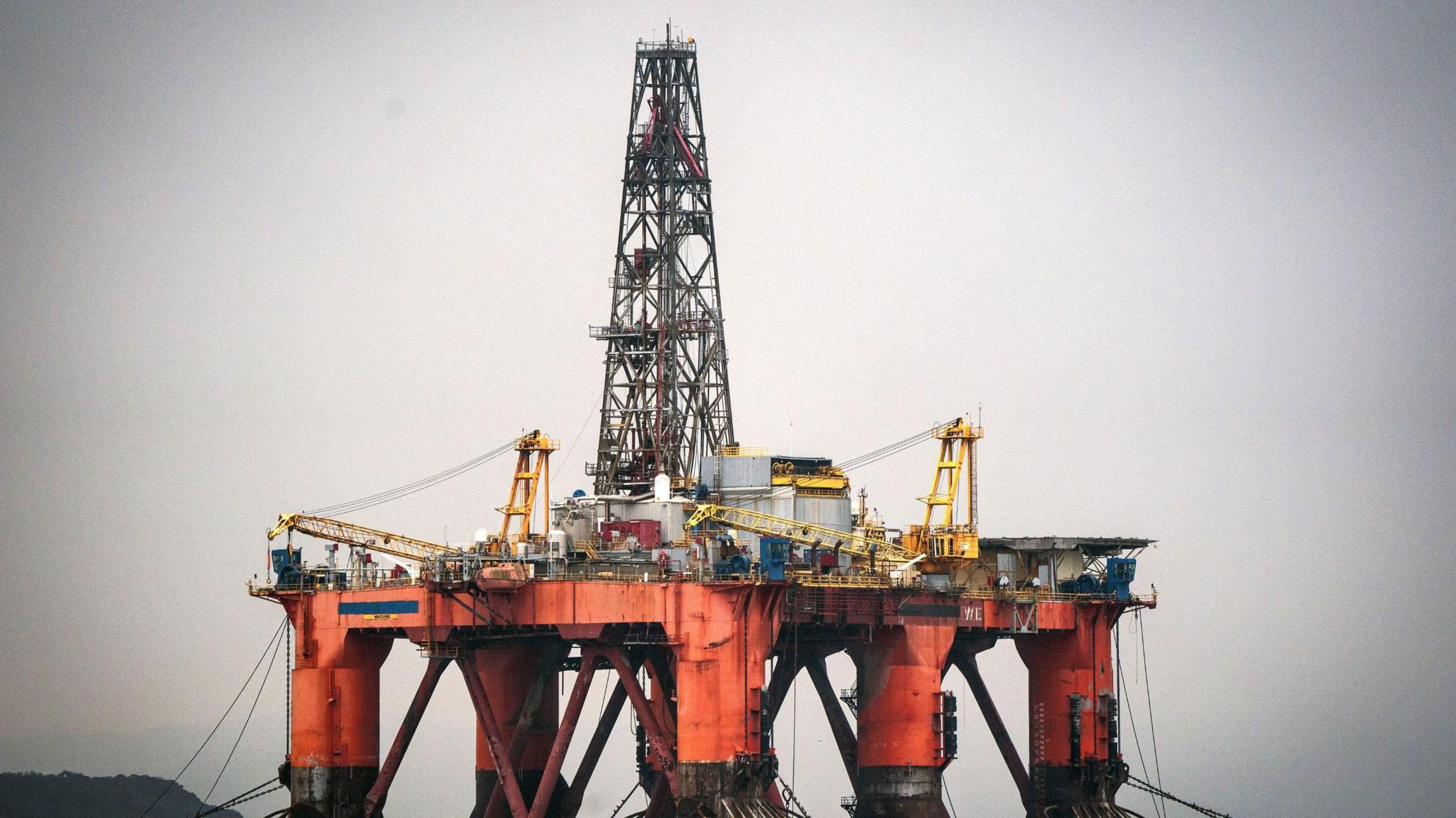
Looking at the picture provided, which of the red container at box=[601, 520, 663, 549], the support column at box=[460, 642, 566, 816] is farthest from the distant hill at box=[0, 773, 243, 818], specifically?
the red container at box=[601, 520, 663, 549]

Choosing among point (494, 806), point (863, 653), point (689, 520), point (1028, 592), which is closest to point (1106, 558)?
point (1028, 592)

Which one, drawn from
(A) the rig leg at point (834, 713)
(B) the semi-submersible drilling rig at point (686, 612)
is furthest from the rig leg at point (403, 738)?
(A) the rig leg at point (834, 713)

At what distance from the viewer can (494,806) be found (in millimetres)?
69000

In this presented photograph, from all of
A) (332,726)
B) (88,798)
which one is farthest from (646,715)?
(88,798)

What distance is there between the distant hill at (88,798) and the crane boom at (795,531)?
34201 mm

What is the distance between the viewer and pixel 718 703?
58375mm

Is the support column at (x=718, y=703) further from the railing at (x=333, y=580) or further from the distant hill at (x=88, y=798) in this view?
the distant hill at (x=88, y=798)

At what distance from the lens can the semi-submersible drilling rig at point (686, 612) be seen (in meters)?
59.6

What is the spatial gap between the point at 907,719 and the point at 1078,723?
6.60 m

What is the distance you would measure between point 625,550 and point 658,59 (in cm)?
1758

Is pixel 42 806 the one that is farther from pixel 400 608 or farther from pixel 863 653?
pixel 863 653

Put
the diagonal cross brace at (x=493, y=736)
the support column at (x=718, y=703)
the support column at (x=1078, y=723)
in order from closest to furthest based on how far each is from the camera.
A: 1. the support column at (x=718, y=703)
2. the diagonal cross brace at (x=493, y=736)
3. the support column at (x=1078, y=723)

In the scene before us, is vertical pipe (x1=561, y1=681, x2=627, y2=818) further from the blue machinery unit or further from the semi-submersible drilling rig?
the blue machinery unit

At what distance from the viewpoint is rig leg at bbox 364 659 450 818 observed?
6462 centimetres
